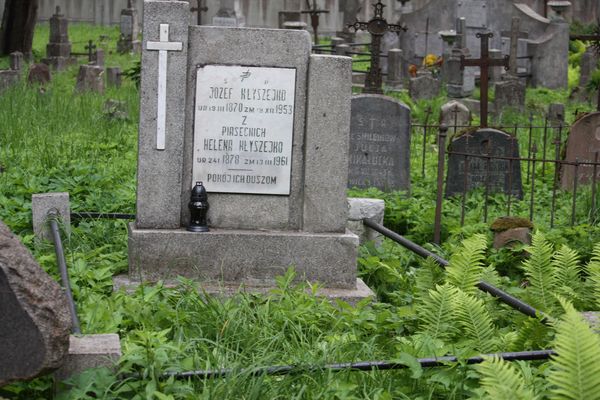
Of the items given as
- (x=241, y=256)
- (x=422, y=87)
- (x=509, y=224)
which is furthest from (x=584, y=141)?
(x=422, y=87)

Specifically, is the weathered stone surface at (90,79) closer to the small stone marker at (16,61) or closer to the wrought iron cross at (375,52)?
the small stone marker at (16,61)

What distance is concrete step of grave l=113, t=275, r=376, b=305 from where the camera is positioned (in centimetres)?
648

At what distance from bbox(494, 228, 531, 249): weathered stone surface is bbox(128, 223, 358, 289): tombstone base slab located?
5.83 feet

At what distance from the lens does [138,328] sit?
5438 mm

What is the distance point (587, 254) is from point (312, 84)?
8.53ft

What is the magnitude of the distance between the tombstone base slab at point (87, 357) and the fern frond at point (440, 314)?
4.90ft

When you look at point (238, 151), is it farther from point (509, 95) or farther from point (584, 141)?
point (509, 95)

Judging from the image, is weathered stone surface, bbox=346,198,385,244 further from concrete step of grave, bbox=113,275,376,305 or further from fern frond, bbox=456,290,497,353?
fern frond, bbox=456,290,497,353

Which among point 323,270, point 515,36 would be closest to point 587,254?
point 323,270

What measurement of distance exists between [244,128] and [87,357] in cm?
277

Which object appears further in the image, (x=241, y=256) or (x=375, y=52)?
(x=375, y=52)

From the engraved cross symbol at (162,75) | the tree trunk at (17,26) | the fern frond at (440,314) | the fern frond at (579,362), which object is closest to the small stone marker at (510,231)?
the engraved cross symbol at (162,75)

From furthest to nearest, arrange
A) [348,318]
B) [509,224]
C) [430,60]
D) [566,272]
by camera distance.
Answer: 1. [430,60]
2. [509,224]
3. [566,272]
4. [348,318]

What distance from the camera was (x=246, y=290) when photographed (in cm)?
662
